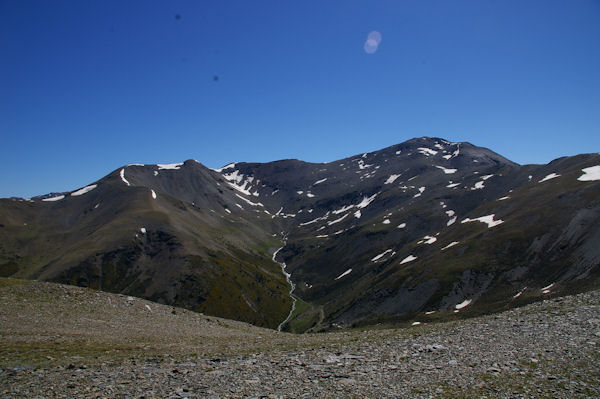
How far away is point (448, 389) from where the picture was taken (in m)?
16.3

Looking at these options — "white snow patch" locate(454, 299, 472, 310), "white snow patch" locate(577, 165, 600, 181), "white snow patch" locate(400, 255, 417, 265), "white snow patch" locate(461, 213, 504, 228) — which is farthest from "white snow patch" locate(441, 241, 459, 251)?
"white snow patch" locate(577, 165, 600, 181)

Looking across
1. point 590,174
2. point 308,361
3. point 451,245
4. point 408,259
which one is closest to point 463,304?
point 451,245

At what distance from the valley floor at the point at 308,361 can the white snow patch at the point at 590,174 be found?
140542mm

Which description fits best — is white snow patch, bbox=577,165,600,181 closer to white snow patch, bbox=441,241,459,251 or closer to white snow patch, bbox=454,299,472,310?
white snow patch, bbox=441,241,459,251

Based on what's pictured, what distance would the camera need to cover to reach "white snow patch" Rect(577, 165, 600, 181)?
14288cm

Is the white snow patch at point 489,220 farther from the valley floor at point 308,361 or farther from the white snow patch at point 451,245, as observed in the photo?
the valley floor at point 308,361

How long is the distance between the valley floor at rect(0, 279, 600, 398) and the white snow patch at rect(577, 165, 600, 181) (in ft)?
461

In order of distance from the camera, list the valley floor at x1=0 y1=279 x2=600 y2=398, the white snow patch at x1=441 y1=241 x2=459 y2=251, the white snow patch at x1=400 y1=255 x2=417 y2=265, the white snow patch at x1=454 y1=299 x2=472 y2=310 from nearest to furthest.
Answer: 1. the valley floor at x1=0 y1=279 x2=600 y2=398
2. the white snow patch at x1=454 y1=299 x2=472 y2=310
3. the white snow patch at x1=441 y1=241 x2=459 y2=251
4. the white snow patch at x1=400 y1=255 x2=417 y2=265

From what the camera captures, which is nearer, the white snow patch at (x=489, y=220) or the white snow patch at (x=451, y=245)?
the white snow patch at (x=451, y=245)

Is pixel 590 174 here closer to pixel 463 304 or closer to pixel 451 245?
pixel 451 245

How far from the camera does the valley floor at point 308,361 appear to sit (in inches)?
639

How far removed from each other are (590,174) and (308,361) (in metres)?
175

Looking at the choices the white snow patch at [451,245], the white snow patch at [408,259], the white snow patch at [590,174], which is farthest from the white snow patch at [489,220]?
the white snow patch at [590,174]

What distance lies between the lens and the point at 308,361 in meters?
21.1
